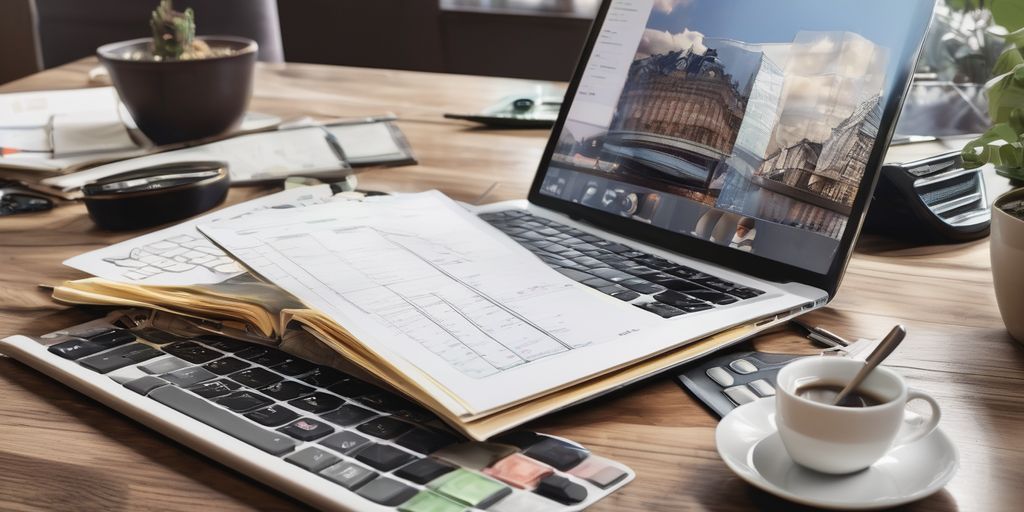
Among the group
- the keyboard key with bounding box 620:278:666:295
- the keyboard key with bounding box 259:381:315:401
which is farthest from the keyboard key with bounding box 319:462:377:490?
the keyboard key with bounding box 620:278:666:295

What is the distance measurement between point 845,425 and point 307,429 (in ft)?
1.02

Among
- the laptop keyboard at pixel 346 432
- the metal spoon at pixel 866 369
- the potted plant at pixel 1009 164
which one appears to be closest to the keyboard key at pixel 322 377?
the laptop keyboard at pixel 346 432

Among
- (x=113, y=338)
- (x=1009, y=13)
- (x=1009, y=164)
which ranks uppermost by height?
(x=1009, y=13)

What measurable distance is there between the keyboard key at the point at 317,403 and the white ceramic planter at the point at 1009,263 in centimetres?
49

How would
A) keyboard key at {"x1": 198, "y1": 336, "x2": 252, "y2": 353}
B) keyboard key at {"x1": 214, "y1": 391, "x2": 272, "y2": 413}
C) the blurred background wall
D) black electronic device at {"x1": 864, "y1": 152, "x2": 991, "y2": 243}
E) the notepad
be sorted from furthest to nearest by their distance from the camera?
1. the blurred background wall
2. the notepad
3. black electronic device at {"x1": 864, "y1": 152, "x2": 991, "y2": 243}
4. keyboard key at {"x1": 198, "y1": 336, "x2": 252, "y2": 353}
5. keyboard key at {"x1": 214, "y1": 391, "x2": 272, "y2": 413}

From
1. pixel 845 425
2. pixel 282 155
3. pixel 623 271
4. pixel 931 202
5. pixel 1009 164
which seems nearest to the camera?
pixel 845 425

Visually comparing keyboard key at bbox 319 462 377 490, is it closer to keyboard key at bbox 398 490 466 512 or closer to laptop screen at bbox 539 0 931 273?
keyboard key at bbox 398 490 466 512

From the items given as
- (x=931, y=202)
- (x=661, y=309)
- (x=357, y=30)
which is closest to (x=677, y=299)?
(x=661, y=309)

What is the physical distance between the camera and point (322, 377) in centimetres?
65

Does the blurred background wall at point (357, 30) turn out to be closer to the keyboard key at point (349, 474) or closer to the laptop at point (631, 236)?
the laptop at point (631, 236)

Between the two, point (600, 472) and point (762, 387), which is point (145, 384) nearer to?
point (600, 472)

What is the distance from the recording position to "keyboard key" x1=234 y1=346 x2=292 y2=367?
2.23 ft

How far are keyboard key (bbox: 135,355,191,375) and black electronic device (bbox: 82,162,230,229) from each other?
344 mm

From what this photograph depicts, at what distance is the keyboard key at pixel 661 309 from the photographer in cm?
71
